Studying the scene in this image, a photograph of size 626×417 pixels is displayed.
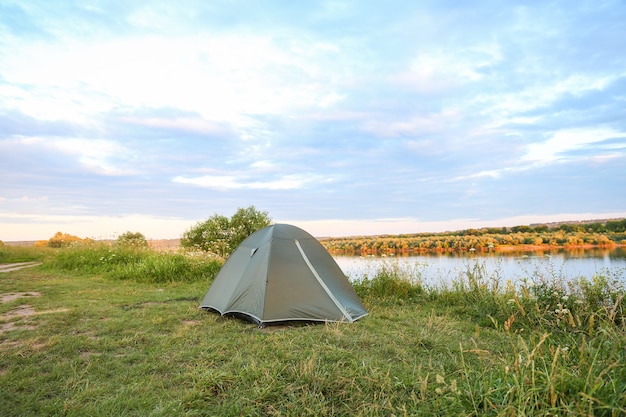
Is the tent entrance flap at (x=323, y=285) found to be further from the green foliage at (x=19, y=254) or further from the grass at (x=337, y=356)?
the green foliage at (x=19, y=254)

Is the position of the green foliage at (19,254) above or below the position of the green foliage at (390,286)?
above

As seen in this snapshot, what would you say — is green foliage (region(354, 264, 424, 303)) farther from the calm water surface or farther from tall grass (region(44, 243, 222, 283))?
tall grass (region(44, 243, 222, 283))

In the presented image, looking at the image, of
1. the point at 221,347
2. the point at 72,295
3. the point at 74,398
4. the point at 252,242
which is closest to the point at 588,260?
the point at 252,242

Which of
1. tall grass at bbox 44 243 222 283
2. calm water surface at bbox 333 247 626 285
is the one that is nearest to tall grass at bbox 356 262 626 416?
calm water surface at bbox 333 247 626 285

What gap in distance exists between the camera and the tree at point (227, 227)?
82.2 ft

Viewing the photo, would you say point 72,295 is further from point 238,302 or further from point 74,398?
point 74,398

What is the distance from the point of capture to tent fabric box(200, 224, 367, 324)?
582 cm

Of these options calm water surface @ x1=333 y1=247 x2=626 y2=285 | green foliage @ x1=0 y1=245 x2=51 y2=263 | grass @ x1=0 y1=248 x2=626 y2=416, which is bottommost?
grass @ x1=0 y1=248 x2=626 y2=416

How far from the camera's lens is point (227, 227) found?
25.9m

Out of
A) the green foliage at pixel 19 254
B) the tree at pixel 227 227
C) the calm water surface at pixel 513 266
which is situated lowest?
the calm water surface at pixel 513 266

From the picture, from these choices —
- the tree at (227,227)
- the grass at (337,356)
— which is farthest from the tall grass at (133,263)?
the tree at (227,227)

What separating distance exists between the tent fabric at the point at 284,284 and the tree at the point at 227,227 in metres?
18.2

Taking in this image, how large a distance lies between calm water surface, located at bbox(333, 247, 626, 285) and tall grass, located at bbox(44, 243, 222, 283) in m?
4.32

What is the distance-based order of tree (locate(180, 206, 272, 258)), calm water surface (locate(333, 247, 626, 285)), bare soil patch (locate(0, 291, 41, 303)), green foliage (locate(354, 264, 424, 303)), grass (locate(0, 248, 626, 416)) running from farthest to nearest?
tree (locate(180, 206, 272, 258)) < bare soil patch (locate(0, 291, 41, 303)) < green foliage (locate(354, 264, 424, 303)) < calm water surface (locate(333, 247, 626, 285)) < grass (locate(0, 248, 626, 416))
